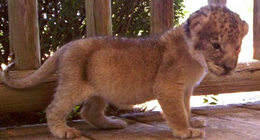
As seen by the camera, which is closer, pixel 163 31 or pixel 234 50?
pixel 234 50

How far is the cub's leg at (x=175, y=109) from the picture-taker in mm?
3627

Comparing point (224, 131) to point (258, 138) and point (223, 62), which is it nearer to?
point (258, 138)

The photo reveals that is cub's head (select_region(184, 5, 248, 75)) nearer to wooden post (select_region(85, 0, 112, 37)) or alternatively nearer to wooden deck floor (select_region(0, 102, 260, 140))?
wooden deck floor (select_region(0, 102, 260, 140))

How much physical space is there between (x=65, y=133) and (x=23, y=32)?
1.18 metres

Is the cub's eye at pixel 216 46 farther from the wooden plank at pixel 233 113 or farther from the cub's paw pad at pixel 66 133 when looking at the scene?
the cub's paw pad at pixel 66 133

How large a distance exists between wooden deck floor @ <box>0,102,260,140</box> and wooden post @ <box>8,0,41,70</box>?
706 millimetres

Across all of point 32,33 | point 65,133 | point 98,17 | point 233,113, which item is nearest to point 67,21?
point 98,17

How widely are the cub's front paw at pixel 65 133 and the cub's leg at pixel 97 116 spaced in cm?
43

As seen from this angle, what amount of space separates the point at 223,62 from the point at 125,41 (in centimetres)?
102

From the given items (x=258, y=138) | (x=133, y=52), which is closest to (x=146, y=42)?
(x=133, y=52)

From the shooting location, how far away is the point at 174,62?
376 cm

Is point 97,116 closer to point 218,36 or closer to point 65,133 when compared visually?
point 65,133

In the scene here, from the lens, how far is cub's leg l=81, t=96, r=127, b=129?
411cm

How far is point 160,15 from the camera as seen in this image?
177 inches
